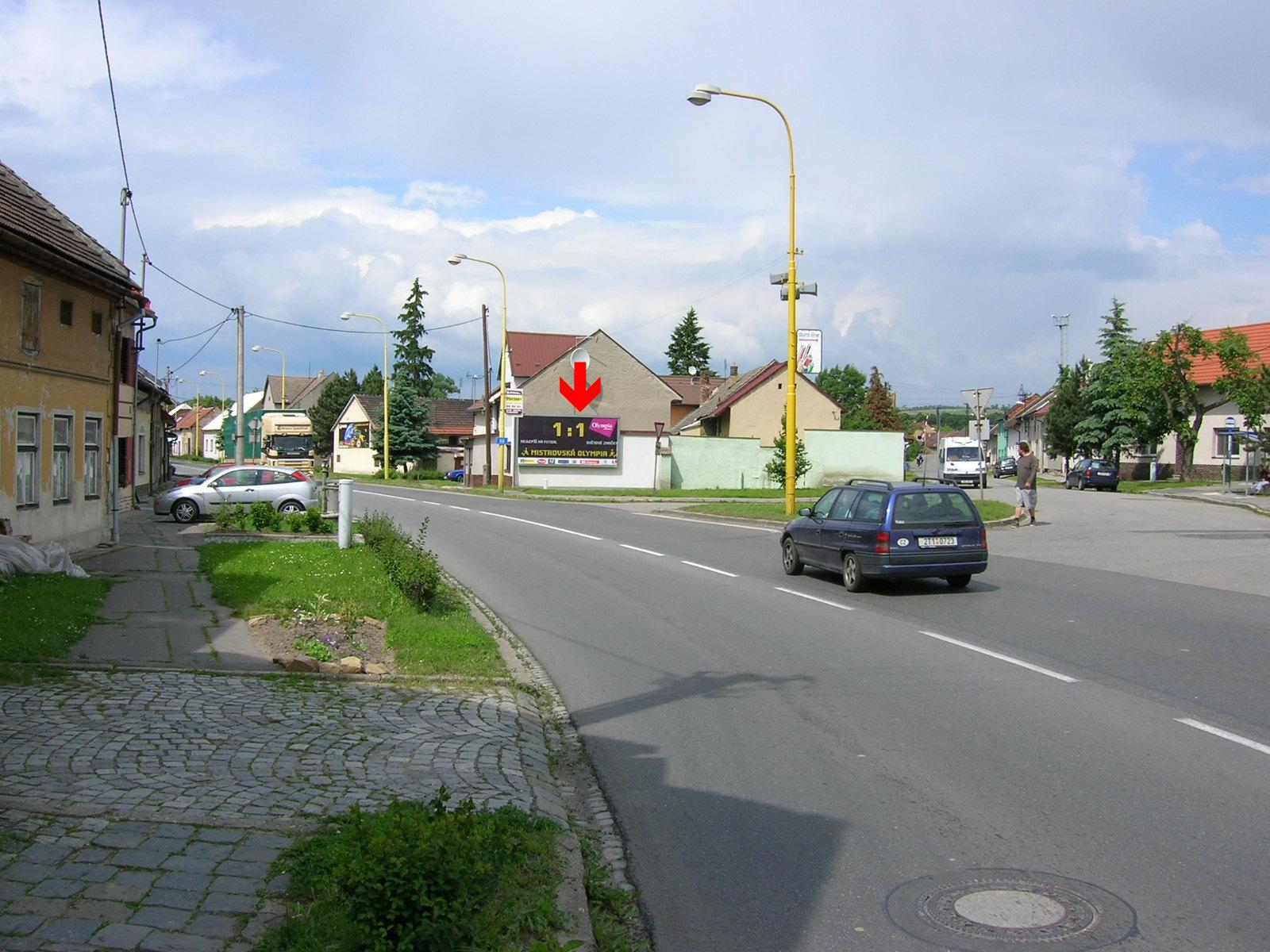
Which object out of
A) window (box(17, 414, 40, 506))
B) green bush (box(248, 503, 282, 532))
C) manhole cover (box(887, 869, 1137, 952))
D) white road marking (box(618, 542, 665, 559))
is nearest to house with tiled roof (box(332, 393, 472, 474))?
green bush (box(248, 503, 282, 532))

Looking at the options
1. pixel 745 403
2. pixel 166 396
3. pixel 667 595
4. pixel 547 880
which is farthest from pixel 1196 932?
pixel 745 403

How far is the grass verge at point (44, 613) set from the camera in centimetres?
923

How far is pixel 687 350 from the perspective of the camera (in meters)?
116

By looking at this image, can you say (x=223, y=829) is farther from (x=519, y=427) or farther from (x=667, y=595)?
(x=519, y=427)

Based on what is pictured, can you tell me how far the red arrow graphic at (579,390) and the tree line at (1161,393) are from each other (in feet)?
89.2

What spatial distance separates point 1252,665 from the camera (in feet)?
31.5

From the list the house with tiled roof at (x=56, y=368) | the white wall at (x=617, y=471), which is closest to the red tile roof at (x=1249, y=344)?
the white wall at (x=617, y=471)

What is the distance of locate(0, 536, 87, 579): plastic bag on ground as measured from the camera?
534 inches

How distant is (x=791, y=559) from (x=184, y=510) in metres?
18.5

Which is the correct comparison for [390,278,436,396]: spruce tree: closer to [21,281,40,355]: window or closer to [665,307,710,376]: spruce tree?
[665,307,710,376]: spruce tree

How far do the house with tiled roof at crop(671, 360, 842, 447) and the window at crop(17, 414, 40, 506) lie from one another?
1829 inches

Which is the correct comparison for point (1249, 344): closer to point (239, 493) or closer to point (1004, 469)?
point (1004, 469)

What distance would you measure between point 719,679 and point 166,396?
162ft

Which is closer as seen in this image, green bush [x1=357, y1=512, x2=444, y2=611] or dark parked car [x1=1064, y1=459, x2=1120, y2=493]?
green bush [x1=357, y1=512, x2=444, y2=611]
